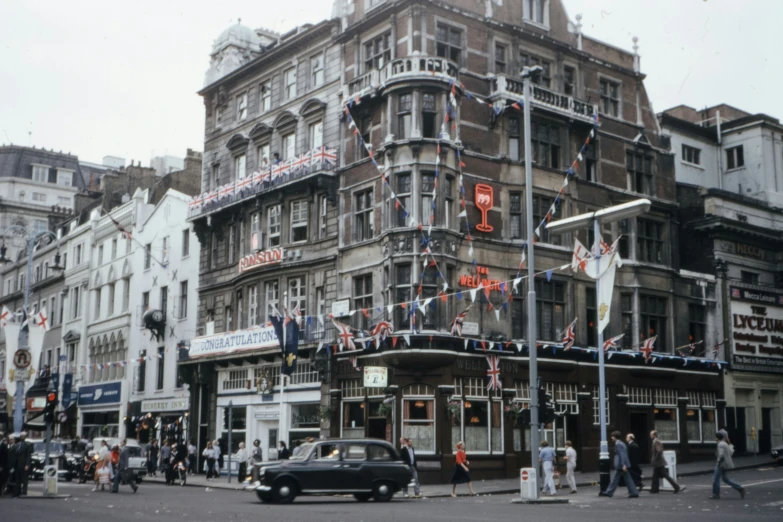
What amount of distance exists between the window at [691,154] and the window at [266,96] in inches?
811

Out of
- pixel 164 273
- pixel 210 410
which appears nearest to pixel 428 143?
pixel 210 410

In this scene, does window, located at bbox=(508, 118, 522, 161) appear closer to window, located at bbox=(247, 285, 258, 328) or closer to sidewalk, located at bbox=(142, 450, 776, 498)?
sidewalk, located at bbox=(142, 450, 776, 498)

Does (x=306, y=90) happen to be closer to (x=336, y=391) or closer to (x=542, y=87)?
(x=542, y=87)

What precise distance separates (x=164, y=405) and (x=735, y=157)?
105 feet

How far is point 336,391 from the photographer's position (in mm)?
36156

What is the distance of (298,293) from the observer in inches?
1551

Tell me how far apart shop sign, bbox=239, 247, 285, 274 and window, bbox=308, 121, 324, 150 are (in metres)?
4.66

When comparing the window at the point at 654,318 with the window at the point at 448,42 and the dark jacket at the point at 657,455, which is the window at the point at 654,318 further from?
the dark jacket at the point at 657,455

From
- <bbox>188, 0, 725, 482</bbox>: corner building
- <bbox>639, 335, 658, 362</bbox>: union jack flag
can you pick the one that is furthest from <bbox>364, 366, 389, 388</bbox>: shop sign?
<bbox>639, 335, 658, 362</bbox>: union jack flag

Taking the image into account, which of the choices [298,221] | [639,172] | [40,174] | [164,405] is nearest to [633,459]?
[298,221]

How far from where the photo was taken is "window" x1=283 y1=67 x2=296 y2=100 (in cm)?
4206

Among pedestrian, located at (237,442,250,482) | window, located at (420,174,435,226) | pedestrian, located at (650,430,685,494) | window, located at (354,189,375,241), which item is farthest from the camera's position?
window, located at (354,189,375,241)

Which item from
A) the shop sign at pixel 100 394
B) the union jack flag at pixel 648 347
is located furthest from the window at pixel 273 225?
the shop sign at pixel 100 394

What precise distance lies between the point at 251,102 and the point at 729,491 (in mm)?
28544
